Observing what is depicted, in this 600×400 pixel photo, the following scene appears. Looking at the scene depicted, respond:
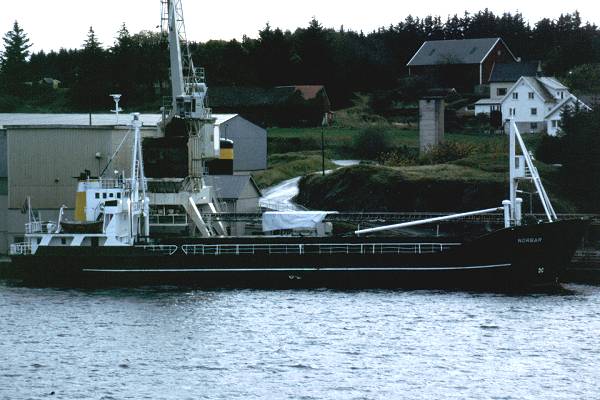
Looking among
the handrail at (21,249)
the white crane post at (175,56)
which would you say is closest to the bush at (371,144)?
the white crane post at (175,56)

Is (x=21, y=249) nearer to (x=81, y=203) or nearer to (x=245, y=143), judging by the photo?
(x=81, y=203)

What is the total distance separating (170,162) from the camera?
57.9 meters

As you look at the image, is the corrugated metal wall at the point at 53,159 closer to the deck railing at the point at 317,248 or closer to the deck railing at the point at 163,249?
the deck railing at the point at 163,249

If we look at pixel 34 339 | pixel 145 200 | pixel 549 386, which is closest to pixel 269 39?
pixel 145 200

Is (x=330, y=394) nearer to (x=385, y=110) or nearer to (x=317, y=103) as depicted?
(x=317, y=103)

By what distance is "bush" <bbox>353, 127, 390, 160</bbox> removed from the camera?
81.7 metres

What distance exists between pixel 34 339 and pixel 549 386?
1638 centimetres

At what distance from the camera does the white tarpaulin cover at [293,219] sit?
52.6 m

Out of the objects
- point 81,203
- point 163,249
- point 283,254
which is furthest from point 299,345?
point 81,203

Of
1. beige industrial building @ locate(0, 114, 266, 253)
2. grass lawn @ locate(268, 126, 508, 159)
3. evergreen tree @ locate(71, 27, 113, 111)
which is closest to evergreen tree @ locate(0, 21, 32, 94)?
evergreen tree @ locate(71, 27, 113, 111)

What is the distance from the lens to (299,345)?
37406 millimetres

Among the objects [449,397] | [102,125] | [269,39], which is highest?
[269,39]

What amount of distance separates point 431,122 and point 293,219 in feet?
92.7

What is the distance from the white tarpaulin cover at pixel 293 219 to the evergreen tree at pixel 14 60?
6186 centimetres
